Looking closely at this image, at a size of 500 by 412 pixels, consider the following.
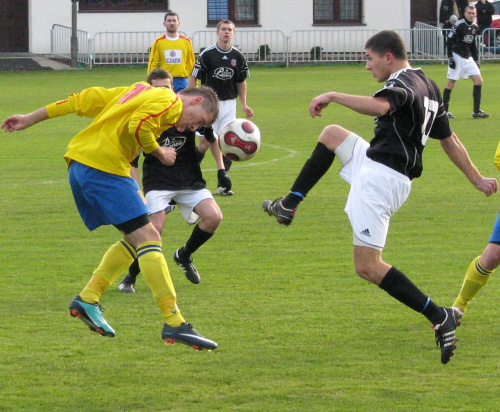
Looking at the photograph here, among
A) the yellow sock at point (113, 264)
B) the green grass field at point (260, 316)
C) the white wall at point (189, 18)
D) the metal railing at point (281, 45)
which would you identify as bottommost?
the green grass field at point (260, 316)

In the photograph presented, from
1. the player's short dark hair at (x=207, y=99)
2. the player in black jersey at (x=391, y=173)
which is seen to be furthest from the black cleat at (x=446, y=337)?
the player's short dark hair at (x=207, y=99)

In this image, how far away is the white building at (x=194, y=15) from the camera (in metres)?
33.9

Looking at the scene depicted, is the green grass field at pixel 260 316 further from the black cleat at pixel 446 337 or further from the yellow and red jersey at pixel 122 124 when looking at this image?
the yellow and red jersey at pixel 122 124

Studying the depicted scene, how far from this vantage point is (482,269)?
21.1 ft

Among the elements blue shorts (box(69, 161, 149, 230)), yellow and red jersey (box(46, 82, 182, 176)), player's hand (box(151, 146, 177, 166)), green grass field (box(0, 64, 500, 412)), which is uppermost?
yellow and red jersey (box(46, 82, 182, 176))

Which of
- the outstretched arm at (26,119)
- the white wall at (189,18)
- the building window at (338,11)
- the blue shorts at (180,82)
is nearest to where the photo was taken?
the outstretched arm at (26,119)

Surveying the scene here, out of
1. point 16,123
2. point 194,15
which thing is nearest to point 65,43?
point 194,15

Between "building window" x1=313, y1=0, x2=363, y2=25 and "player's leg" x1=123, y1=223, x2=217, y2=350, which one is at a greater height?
"building window" x1=313, y1=0, x2=363, y2=25

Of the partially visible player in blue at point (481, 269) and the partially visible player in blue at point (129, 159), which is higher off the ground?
the partially visible player in blue at point (129, 159)

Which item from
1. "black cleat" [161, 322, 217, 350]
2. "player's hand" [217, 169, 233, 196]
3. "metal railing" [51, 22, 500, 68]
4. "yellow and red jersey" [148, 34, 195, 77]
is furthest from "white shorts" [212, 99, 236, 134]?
"metal railing" [51, 22, 500, 68]

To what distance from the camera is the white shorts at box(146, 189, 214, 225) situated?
773 cm

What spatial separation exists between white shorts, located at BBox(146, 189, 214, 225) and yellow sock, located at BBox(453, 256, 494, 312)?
234 cm

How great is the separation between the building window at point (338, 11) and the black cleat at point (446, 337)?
31008 millimetres

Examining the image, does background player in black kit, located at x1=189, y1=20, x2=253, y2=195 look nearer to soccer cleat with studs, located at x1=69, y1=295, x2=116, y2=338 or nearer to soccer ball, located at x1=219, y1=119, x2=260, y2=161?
soccer ball, located at x1=219, y1=119, x2=260, y2=161
